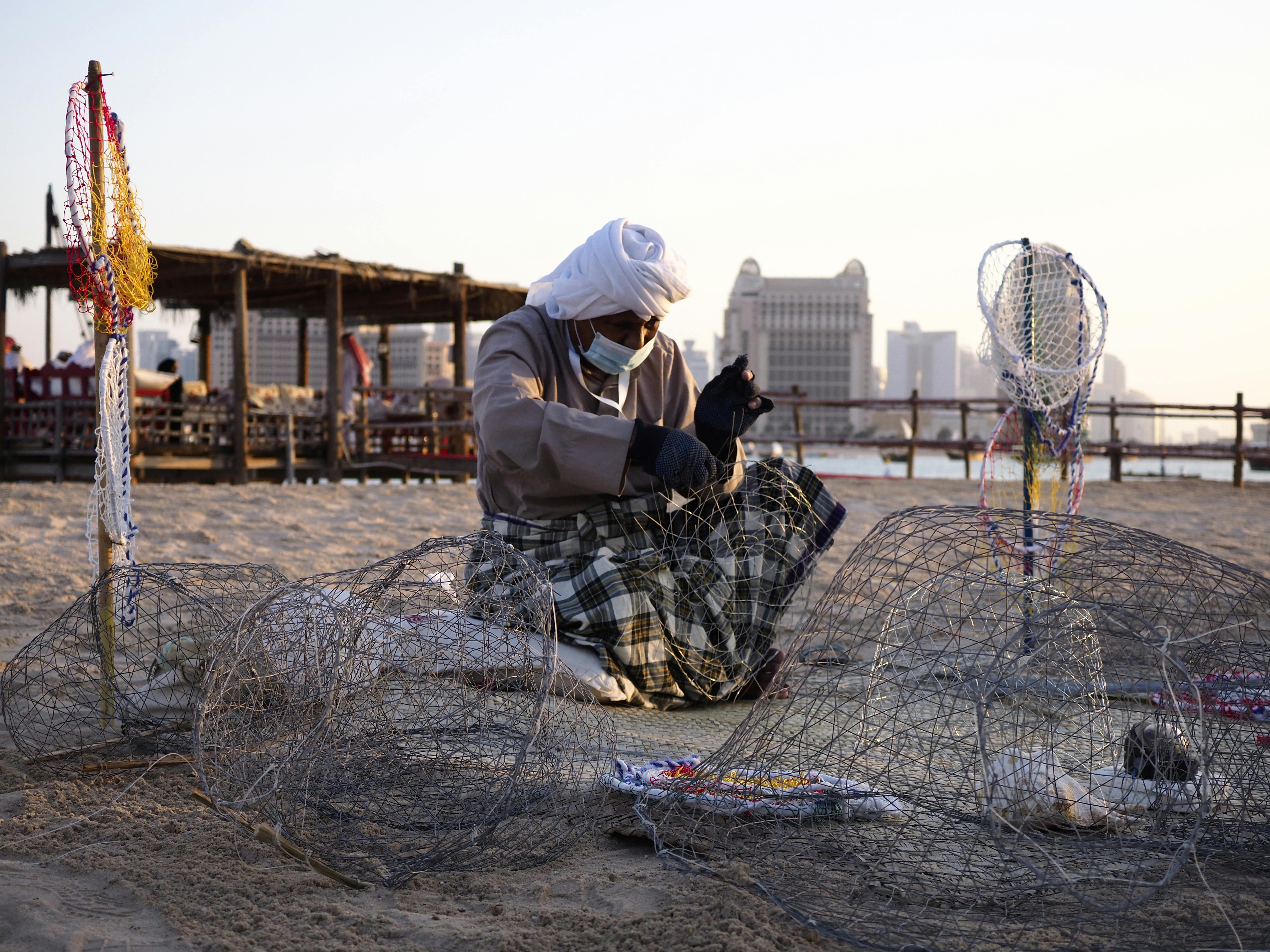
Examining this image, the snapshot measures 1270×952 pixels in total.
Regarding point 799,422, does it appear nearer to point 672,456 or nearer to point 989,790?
point 672,456

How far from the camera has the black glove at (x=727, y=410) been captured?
2951 mm

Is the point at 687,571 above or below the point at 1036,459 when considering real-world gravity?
below

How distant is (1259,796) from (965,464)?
13253 mm

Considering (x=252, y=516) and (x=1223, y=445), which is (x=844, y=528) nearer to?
(x=252, y=516)

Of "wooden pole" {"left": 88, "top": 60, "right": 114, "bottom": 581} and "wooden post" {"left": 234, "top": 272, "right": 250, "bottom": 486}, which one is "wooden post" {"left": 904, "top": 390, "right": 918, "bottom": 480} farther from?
"wooden pole" {"left": 88, "top": 60, "right": 114, "bottom": 581}

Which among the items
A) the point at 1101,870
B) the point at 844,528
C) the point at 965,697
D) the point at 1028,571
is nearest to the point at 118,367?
the point at 965,697

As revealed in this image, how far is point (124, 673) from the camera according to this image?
2385 millimetres

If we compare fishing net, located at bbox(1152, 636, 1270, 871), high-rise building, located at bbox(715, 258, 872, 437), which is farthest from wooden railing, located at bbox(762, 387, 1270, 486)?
high-rise building, located at bbox(715, 258, 872, 437)

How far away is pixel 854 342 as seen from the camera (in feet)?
462

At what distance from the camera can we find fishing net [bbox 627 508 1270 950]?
1517 millimetres

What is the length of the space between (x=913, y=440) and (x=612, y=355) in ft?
34.8

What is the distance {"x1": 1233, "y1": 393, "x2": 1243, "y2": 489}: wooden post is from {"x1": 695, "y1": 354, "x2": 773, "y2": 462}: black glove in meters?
10.8

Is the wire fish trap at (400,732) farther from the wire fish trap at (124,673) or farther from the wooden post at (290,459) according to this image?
the wooden post at (290,459)

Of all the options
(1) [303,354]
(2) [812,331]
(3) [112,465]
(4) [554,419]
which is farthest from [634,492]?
(2) [812,331]
